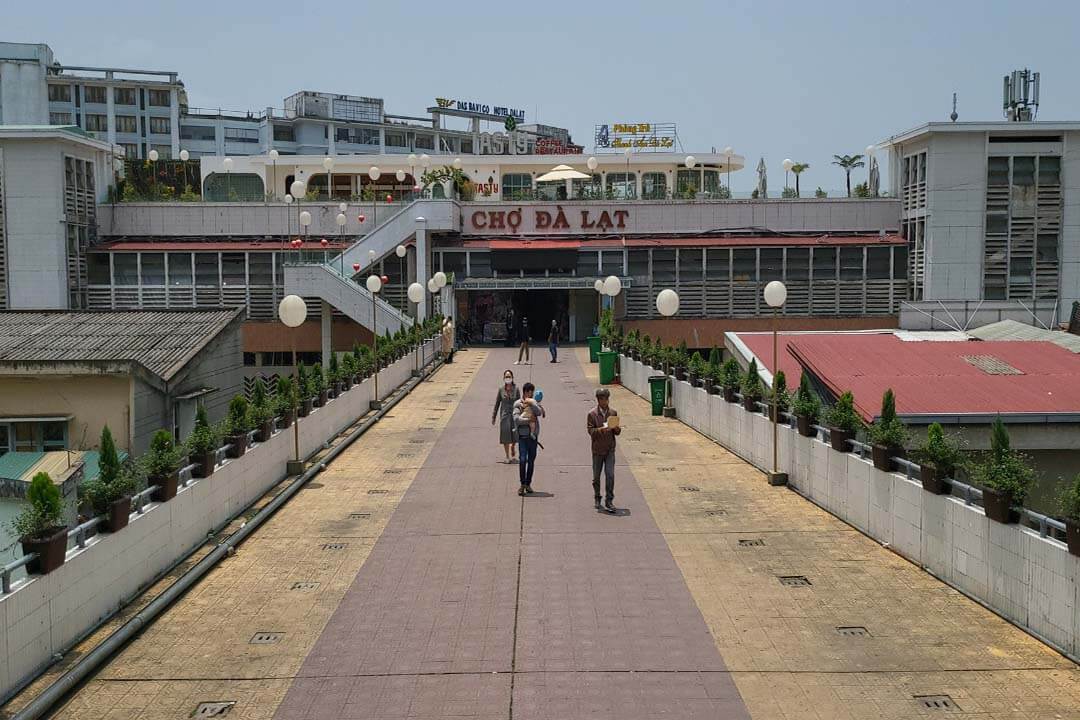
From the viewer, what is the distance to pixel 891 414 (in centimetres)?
1472

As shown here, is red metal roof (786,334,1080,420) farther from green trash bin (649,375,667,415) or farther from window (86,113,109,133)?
window (86,113,109,133)

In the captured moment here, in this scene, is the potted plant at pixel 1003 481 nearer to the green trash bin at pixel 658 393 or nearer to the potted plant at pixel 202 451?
the potted plant at pixel 202 451

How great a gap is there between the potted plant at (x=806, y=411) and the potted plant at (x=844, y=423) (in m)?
1.32

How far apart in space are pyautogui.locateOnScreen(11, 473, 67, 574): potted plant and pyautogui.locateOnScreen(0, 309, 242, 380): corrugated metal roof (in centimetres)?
1223

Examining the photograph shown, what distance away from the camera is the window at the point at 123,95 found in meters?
98.7

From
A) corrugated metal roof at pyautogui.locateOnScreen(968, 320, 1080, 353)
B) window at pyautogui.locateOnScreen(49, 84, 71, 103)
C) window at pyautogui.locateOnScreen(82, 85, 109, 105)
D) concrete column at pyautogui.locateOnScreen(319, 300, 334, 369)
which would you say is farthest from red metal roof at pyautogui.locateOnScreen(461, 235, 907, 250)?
window at pyautogui.locateOnScreen(49, 84, 71, 103)

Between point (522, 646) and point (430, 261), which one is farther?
point (430, 261)

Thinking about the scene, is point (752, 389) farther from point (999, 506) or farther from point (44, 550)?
point (44, 550)

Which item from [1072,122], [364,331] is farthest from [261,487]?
[1072,122]

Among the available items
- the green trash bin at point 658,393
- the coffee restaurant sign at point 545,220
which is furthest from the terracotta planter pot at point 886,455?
the coffee restaurant sign at point 545,220

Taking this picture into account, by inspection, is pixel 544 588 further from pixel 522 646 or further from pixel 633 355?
pixel 633 355

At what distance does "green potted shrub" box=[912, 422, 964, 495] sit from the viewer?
1279 centimetres

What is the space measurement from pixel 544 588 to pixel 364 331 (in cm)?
4064

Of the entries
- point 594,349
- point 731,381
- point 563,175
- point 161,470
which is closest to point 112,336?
point 161,470
